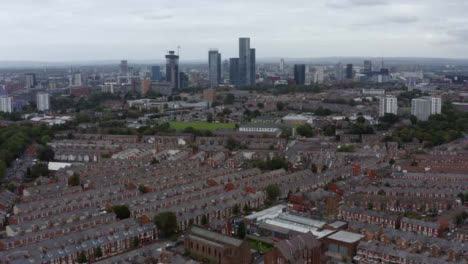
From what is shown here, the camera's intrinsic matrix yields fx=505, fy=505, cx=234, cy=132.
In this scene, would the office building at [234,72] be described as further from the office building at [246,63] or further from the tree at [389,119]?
the tree at [389,119]

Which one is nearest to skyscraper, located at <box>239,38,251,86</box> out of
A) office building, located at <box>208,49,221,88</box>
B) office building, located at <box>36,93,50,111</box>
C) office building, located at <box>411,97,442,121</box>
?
office building, located at <box>208,49,221,88</box>

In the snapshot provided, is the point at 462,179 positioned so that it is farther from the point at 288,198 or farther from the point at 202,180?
the point at 202,180

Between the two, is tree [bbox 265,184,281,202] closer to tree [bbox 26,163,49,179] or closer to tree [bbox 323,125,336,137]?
tree [bbox 26,163,49,179]

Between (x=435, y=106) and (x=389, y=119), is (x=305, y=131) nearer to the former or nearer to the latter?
(x=389, y=119)

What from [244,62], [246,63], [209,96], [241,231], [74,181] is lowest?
[241,231]

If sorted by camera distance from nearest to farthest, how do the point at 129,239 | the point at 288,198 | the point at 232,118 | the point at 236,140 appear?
1. the point at 129,239
2. the point at 288,198
3. the point at 236,140
4. the point at 232,118

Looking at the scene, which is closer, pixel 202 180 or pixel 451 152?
pixel 202 180

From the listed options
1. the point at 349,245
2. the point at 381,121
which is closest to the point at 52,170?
the point at 349,245

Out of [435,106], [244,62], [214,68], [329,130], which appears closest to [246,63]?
[244,62]
